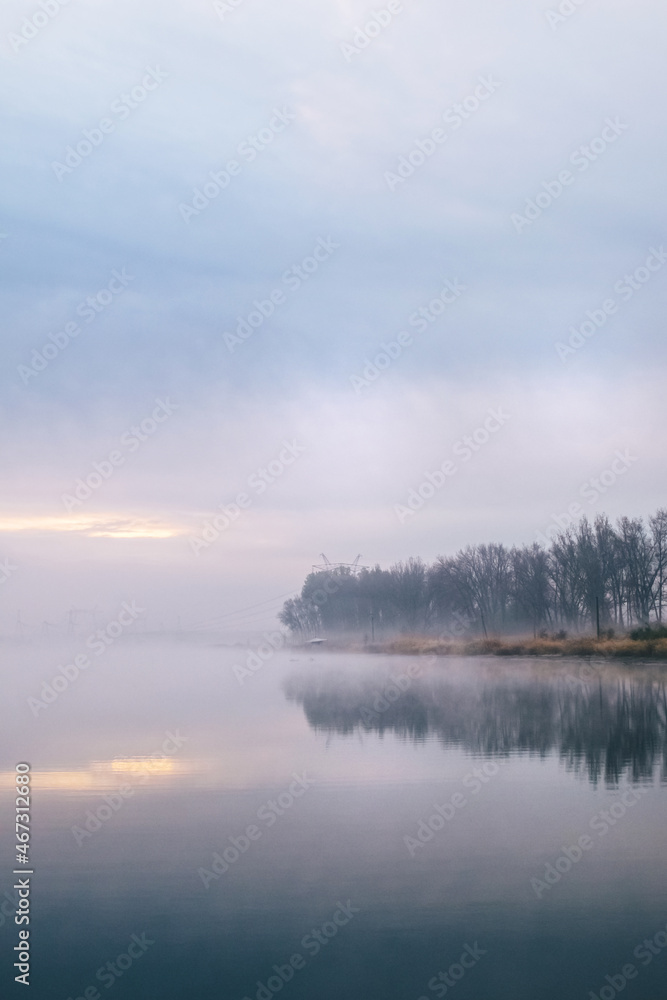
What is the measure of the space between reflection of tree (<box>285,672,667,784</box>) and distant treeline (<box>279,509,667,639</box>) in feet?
90.2

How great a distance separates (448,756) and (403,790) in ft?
10.9

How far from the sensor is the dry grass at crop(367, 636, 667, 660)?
44.8 metres

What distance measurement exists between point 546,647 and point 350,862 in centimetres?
4596

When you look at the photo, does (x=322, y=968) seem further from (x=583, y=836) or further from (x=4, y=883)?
(x=583, y=836)

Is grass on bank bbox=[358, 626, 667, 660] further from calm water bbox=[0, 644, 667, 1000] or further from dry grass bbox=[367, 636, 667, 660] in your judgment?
calm water bbox=[0, 644, 667, 1000]

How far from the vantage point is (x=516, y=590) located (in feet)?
280

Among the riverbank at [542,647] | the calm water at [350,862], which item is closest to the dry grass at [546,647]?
the riverbank at [542,647]

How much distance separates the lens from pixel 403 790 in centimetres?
1343

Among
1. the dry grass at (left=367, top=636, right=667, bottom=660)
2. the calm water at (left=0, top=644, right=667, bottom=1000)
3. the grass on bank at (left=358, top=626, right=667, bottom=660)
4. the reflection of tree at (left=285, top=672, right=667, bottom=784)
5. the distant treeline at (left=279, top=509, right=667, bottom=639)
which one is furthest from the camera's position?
the distant treeline at (left=279, top=509, right=667, bottom=639)

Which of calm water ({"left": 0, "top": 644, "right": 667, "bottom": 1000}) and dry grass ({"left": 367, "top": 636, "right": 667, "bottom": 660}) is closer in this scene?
calm water ({"left": 0, "top": 644, "right": 667, "bottom": 1000})

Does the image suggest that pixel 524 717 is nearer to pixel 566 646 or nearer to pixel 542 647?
pixel 566 646

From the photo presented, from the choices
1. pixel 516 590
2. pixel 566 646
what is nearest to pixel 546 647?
pixel 566 646

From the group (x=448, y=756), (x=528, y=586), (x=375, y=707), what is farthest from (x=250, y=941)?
(x=528, y=586)

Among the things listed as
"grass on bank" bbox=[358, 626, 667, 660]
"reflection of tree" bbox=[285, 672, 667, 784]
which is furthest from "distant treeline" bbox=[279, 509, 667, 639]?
"reflection of tree" bbox=[285, 672, 667, 784]
